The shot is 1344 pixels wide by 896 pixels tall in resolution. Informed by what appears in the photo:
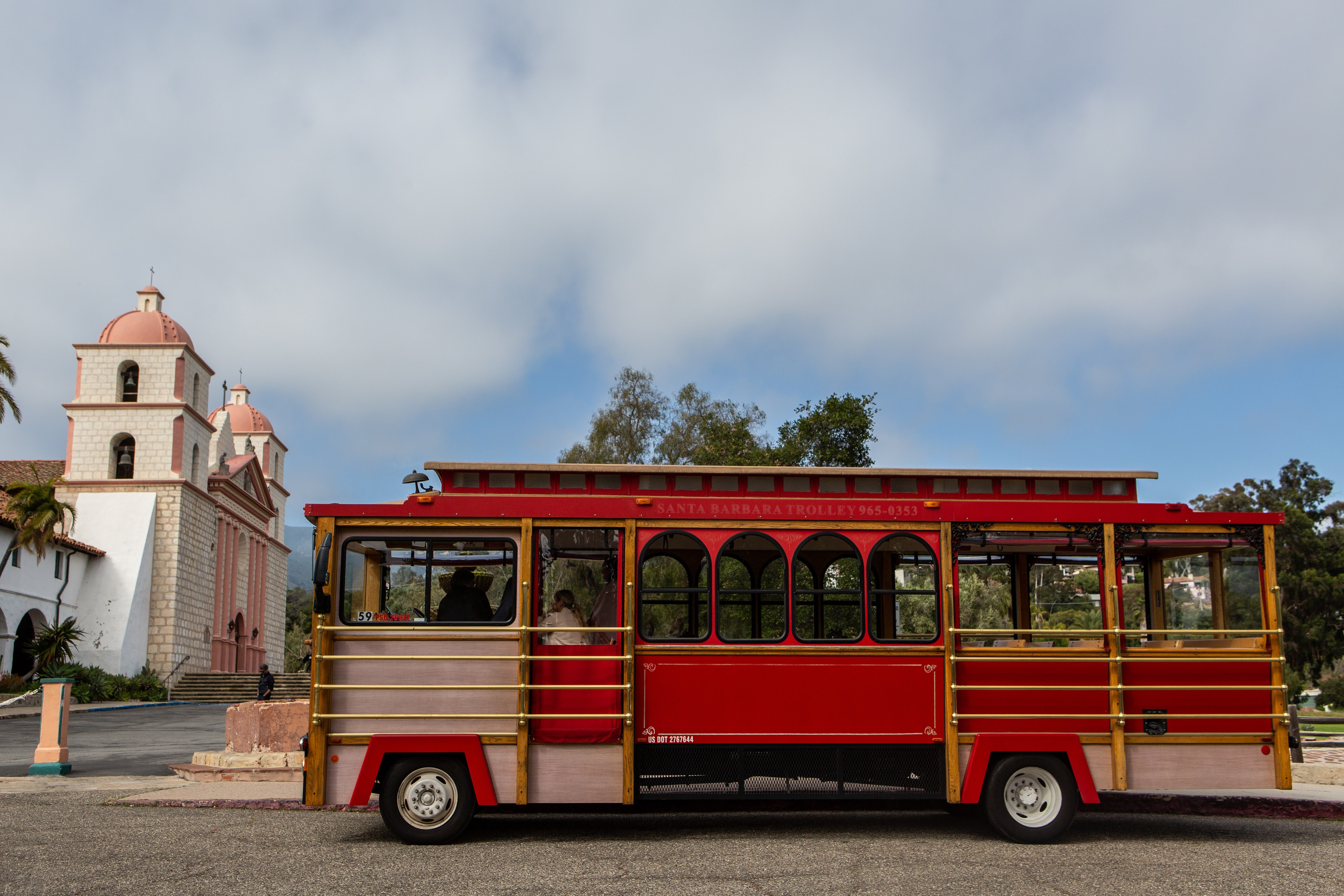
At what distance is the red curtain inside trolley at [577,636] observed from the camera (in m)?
8.97

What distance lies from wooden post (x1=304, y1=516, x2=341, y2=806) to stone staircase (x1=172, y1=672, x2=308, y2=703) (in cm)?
3581

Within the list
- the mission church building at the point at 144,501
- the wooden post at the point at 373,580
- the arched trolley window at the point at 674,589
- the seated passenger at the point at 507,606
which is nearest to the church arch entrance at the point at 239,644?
the mission church building at the point at 144,501

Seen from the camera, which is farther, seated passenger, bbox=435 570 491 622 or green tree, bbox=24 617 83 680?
green tree, bbox=24 617 83 680

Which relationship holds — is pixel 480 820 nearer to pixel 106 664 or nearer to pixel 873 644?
pixel 873 644

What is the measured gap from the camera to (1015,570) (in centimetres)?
969

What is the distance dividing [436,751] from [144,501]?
40562 mm

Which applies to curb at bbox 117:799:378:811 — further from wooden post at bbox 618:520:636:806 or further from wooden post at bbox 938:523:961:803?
wooden post at bbox 938:523:961:803

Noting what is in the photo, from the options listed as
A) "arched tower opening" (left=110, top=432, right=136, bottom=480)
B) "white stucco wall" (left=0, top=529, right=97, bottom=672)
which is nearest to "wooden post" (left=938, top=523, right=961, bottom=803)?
"white stucco wall" (left=0, top=529, right=97, bottom=672)

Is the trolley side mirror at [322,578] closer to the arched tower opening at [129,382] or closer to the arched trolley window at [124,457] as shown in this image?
the arched trolley window at [124,457]

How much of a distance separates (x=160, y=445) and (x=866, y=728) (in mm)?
42259

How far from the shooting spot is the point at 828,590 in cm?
935

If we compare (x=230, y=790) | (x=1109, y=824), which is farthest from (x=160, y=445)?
(x=1109, y=824)

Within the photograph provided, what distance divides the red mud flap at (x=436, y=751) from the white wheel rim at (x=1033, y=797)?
4167mm

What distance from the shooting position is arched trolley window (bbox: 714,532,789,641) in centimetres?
920
